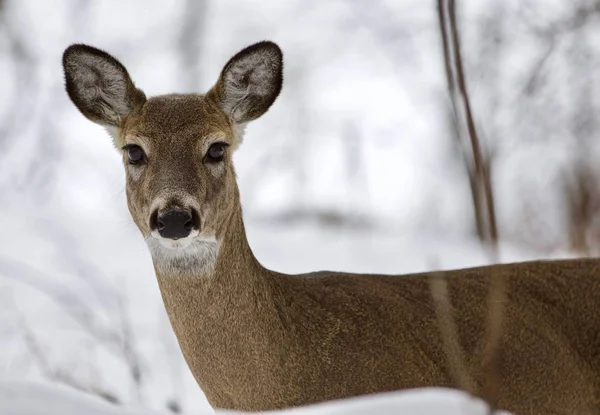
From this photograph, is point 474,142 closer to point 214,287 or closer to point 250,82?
point 214,287

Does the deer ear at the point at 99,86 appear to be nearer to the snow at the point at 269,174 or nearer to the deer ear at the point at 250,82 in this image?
the deer ear at the point at 250,82

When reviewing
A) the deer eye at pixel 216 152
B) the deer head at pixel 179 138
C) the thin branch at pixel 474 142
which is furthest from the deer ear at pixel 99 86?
the thin branch at pixel 474 142

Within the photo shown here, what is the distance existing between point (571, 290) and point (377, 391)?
106 centimetres

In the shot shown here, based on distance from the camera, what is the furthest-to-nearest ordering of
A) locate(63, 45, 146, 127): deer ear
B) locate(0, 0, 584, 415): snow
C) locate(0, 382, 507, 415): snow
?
1. locate(0, 0, 584, 415): snow
2. locate(63, 45, 146, 127): deer ear
3. locate(0, 382, 507, 415): snow

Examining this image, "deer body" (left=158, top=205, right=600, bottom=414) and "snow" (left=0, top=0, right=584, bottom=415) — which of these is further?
"snow" (left=0, top=0, right=584, bottom=415)

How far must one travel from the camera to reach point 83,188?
13.1 metres

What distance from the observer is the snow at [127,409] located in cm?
331

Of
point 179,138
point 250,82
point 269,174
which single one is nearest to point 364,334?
point 179,138

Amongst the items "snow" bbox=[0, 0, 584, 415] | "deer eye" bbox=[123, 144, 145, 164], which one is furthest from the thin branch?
"snow" bbox=[0, 0, 584, 415]

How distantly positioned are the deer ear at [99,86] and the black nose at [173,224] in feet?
2.96

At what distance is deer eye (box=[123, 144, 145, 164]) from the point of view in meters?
4.85

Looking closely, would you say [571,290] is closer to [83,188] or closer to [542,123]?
[542,123]

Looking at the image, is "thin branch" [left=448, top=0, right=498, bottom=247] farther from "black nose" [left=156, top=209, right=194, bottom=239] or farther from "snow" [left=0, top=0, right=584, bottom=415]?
"snow" [left=0, top=0, right=584, bottom=415]

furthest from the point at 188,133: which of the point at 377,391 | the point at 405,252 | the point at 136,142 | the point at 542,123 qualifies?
the point at 542,123
